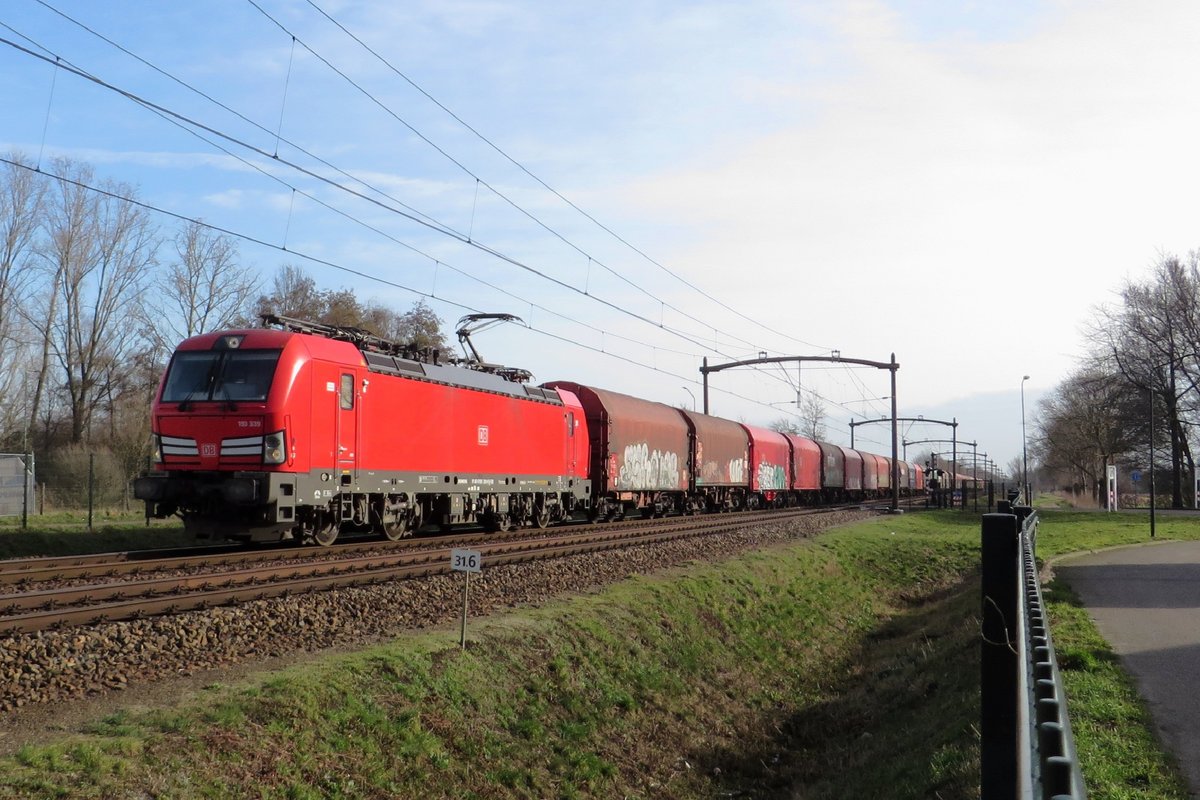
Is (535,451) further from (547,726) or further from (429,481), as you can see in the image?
(547,726)

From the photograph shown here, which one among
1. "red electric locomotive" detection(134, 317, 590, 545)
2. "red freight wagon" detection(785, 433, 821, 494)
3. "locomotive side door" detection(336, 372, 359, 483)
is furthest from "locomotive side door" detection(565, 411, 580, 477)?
"red freight wagon" detection(785, 433, 821, 494)

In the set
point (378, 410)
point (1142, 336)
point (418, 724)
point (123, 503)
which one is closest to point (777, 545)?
point (378, 410)

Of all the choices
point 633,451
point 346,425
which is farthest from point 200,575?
point 633,451

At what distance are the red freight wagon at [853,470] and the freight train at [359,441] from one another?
30.9m

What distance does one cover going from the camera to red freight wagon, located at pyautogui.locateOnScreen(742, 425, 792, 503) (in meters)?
42.4

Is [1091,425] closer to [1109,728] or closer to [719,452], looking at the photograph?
[719,452]

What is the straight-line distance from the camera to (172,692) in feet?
26.3

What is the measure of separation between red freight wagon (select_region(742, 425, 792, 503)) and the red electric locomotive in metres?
22.1

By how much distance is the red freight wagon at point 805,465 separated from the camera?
48.3 metres

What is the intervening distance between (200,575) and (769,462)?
112 feet

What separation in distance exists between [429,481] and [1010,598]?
54.5 ft

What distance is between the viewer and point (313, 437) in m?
16.3

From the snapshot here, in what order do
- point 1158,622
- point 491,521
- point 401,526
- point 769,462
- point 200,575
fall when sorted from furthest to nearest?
point 769,462
point 491,521
point 401,526
point 200,575
point 1158,622

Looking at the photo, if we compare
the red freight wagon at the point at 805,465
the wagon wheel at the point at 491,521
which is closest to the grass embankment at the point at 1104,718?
the wagon wheel at the point at 491,521
